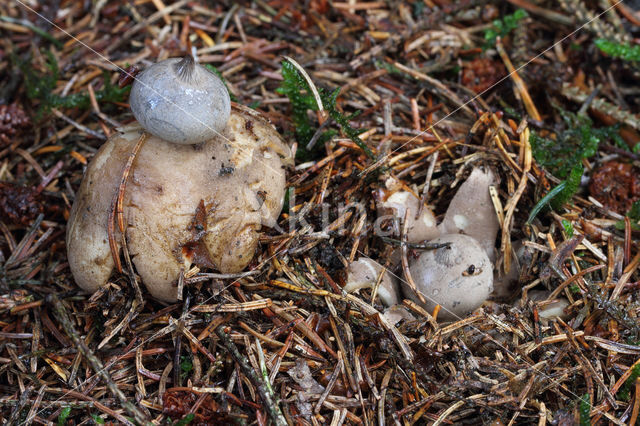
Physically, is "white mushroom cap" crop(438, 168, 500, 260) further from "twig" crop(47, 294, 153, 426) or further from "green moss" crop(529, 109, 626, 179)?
"twig" crop(47, 294, 153, 426)

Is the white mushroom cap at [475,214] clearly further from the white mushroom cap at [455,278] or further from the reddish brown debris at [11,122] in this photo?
the reddish brown debris at [11,122]

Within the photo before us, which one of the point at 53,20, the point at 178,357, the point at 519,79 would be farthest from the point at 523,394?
the point at 53,20

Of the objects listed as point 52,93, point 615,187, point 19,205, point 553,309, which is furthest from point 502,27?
point 19,205

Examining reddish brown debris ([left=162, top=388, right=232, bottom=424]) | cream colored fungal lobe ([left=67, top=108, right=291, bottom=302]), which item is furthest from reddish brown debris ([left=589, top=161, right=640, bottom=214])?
reddish brown debris ([left=162, top=388, right=232, bottom=424])

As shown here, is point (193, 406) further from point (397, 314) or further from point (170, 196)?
point (397, 314)

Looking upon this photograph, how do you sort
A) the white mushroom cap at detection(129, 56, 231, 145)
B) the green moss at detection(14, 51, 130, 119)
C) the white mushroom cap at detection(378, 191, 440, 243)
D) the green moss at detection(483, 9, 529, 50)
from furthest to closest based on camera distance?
the green moss at detection(483, 9, 529, 50) → the green moss at detection(14, 51, 130, 119) → the white mushroom cap at detection(378, 191, 440, 243) → the white mushroom cap at detection(129, 56, 231, 145)

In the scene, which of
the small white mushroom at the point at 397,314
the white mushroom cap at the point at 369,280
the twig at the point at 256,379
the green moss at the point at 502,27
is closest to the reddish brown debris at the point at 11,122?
the twig at the point at 256,379

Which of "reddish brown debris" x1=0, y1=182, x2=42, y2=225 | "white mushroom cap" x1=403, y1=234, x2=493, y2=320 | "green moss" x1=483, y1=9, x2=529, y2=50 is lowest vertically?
"reddish brown debris" x1=0, y1=182, x2=42, y2=225
